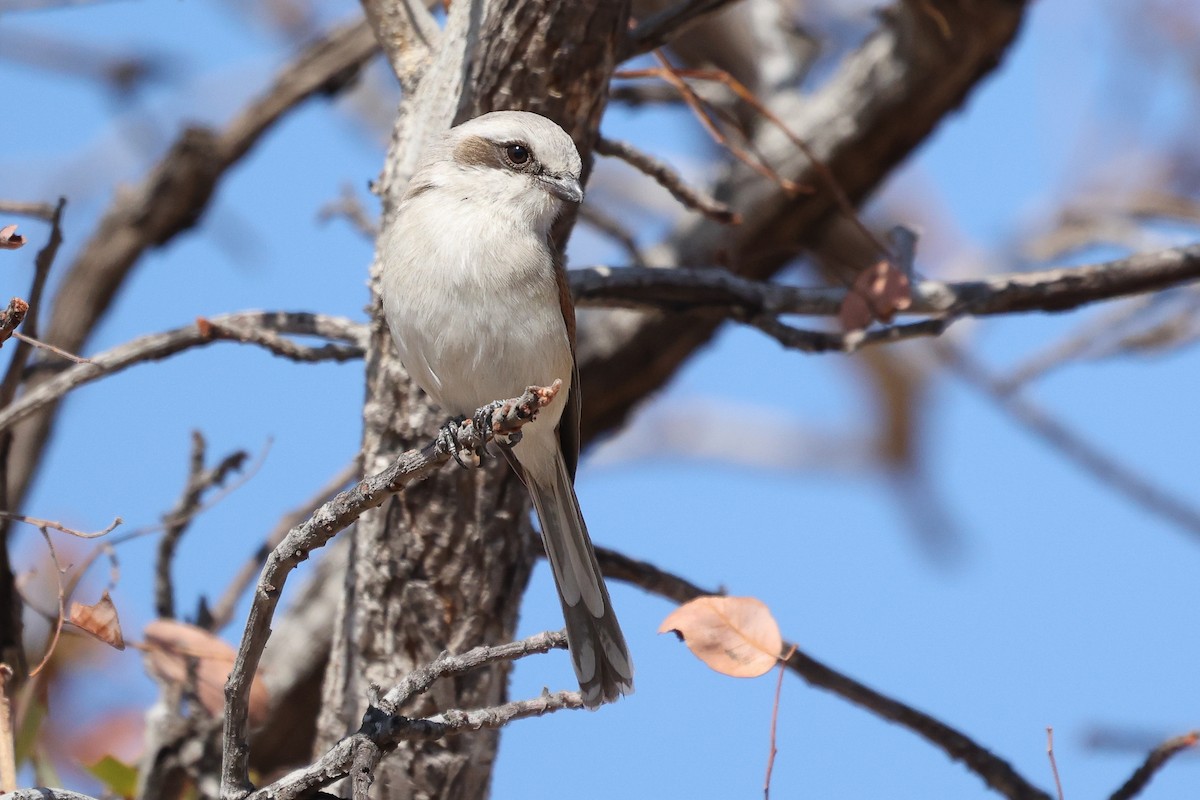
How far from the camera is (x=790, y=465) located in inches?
393

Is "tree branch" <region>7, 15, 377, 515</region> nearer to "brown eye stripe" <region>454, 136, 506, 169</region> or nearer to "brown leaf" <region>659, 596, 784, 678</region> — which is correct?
"brown eye stripe" <region>454, 136, 506, 169</region>

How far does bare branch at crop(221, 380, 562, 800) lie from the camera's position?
7.88ft

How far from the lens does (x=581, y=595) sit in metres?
3.44

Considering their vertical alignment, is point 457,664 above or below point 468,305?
below

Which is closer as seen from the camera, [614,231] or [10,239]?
[10,239]

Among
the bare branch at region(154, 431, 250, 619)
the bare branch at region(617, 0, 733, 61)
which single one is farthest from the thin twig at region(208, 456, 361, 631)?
the bare branch at region(617, 0, 733, 61)

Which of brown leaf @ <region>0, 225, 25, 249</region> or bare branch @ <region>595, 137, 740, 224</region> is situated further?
bare branch @ <region>595, 137, 740, 224</region>

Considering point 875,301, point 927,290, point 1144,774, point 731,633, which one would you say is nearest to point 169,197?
point 875,301

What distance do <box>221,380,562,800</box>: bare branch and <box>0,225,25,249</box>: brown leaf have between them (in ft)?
2.31

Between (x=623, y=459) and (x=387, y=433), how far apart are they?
19.8 ft

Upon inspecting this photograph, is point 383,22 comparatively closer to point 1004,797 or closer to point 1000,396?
point 1004,797

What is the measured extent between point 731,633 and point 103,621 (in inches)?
54.7

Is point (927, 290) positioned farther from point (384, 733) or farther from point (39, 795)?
point (39, 795)

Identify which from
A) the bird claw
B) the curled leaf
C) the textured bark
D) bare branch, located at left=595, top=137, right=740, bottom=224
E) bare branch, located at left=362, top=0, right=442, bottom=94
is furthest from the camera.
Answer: bare branch, located at left=595, top=137, right=740, bottom=224
